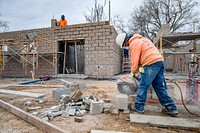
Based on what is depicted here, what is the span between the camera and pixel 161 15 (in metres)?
22.8

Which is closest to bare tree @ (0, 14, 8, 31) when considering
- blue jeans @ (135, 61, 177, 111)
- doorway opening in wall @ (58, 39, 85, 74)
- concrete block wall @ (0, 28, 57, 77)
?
concrete block wall @ (0, 28, 57, 77)

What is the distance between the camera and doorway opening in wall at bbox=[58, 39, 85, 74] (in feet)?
30.1

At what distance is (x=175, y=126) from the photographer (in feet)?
6.84

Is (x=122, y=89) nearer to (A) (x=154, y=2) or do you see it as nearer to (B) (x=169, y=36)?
(B) (x=169, y=36)

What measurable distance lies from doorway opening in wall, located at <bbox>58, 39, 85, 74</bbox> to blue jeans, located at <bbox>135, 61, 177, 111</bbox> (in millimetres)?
6678

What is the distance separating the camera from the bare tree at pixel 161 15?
21.8 meters

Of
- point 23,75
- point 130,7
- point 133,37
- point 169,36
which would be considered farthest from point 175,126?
point 130,7

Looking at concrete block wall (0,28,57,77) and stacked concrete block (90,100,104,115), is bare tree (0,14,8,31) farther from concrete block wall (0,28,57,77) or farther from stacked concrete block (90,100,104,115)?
stacked concrete block (90,100,104,115)

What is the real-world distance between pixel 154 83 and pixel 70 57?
818cm

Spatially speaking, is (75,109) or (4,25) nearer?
(75,109)

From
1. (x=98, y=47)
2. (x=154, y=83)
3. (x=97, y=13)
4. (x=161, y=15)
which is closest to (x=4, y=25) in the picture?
(x=97, y=13)

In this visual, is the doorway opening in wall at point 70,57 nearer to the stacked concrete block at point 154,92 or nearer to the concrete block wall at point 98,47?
the concrete block wall at point 98,47

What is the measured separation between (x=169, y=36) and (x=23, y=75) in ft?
30.2

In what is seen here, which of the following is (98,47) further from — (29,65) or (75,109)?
(75,109)
